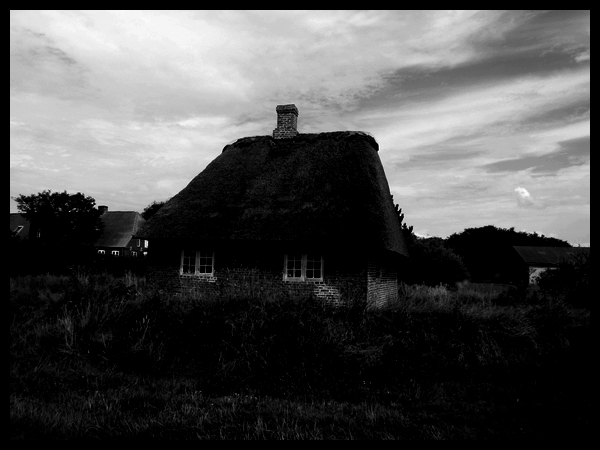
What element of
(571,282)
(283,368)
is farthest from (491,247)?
(283,368)

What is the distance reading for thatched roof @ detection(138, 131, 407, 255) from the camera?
40.4 feet

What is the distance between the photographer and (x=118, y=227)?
4509cm

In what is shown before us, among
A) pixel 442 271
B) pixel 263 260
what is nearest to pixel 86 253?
pixel 263 260

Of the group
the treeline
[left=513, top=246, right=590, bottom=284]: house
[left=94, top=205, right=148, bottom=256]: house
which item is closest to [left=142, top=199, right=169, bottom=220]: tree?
[left=94, top=205, right=148, bottom=256]: house

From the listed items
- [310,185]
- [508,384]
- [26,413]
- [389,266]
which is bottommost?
[508,384]

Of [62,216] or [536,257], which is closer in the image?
[62,216]

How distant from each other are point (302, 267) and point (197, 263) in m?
3.59

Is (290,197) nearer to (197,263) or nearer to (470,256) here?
(197,263)

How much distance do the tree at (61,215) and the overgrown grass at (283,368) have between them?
32.0m

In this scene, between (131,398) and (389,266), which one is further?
(389,266)

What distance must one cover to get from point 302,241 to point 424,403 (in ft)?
21.9

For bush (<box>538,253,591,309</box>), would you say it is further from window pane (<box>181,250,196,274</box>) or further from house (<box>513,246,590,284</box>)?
house (<box>513,246,590,284</box>)

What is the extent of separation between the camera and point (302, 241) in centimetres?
1218

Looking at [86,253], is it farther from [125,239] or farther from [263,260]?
[125,239]
